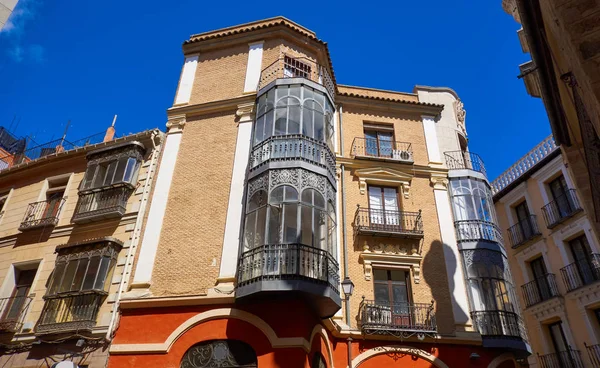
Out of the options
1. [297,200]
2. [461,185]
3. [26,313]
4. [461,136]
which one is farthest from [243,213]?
[461,136]

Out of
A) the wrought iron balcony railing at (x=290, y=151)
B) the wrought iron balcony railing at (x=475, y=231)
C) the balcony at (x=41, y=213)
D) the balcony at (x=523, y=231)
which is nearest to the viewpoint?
the wrought iron balcony railing at (x=290, y=151)

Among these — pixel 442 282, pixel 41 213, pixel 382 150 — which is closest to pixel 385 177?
pixel 382 150

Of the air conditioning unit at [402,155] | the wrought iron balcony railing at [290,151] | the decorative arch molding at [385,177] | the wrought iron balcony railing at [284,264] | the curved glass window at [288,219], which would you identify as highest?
the air conditioning unit at [402,155]

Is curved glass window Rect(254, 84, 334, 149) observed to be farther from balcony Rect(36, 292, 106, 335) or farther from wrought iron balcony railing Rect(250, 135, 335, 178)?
balcony Rect(36, 292, 106, 335)

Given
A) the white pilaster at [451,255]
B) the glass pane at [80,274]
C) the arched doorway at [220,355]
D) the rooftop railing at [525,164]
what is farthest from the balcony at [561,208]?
the glass pane at [80,274]

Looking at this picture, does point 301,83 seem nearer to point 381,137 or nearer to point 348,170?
point 348,170

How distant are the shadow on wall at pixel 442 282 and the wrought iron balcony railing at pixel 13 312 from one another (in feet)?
45.8

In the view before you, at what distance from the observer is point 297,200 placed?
40.8 ft

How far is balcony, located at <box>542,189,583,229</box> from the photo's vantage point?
63.6 ft

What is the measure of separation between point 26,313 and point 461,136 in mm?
18938

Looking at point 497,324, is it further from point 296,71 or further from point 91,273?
point 91,273

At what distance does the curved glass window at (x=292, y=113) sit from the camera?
1416 cm

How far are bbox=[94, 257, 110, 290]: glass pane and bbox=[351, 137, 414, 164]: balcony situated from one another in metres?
10.0

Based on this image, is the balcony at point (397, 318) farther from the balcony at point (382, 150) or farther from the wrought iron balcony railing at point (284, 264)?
the balcony at point (382, 150)
